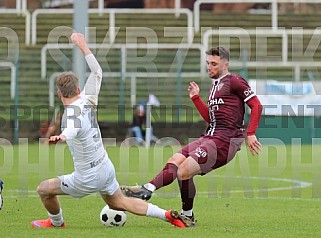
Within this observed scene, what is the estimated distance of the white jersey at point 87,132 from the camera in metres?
9.84

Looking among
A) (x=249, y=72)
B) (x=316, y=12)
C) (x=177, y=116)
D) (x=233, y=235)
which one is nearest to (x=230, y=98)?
(x=233, y=235)

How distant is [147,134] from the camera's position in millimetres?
28625

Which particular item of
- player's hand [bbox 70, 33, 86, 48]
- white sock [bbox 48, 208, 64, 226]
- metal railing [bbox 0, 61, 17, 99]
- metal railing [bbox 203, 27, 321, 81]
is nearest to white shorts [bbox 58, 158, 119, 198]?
white sock [bbox 48, 208, 64, 226]

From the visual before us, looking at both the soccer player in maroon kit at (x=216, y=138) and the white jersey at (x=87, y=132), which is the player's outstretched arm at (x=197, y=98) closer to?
the soccer player in maroon kit at (x=216, y=138)

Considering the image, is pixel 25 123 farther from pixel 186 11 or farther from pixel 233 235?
pixel 233 235

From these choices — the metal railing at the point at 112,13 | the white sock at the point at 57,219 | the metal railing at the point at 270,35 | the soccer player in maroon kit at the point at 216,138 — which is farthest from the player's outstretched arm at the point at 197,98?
the metal railing at the point at 112,13

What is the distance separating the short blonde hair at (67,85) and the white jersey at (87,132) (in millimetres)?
131

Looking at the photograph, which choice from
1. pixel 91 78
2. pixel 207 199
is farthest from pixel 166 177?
pixel 207 199

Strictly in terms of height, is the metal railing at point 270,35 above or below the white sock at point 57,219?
above

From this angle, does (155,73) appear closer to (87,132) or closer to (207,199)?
(207,199)

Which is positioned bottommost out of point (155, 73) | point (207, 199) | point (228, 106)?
point (207, 199)

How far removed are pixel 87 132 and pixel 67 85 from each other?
58 centimetres

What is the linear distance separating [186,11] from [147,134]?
10.6 m

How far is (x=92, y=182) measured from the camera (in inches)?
393
